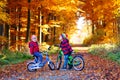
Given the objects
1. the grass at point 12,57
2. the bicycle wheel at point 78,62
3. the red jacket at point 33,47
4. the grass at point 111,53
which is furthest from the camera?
the grass at point 111,53

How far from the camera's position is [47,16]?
43562 mm

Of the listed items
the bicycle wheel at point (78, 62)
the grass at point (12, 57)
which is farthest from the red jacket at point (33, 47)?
the grass at point (12, 57)

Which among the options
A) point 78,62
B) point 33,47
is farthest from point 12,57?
Answer: point 78,62

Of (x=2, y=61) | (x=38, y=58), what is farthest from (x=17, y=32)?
(x=38, y=58)

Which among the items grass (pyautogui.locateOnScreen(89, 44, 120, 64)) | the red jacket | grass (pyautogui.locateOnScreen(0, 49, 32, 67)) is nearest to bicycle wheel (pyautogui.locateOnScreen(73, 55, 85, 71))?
the red jacket

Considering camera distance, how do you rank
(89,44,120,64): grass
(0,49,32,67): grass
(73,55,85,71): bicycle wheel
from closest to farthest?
1. (73,55,85,71): bicycle wheel
2. (0,49,32,67): grass
3. (89,44,120,64): grass

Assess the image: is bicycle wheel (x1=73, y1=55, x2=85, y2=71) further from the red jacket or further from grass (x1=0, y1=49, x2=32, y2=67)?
grass (x1=0, y1=49, x2=32, y2=67)

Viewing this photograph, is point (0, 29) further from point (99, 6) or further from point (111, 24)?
point (111, 24)

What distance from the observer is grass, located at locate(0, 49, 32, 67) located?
22237mm

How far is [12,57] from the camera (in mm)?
24797

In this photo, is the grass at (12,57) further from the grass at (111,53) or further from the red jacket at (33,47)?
the grass at (111,53)

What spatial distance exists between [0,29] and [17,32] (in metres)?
4.44

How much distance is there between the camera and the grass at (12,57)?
22.2 m

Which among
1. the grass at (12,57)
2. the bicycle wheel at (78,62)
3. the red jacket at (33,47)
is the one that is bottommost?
the grass at (12,57)
